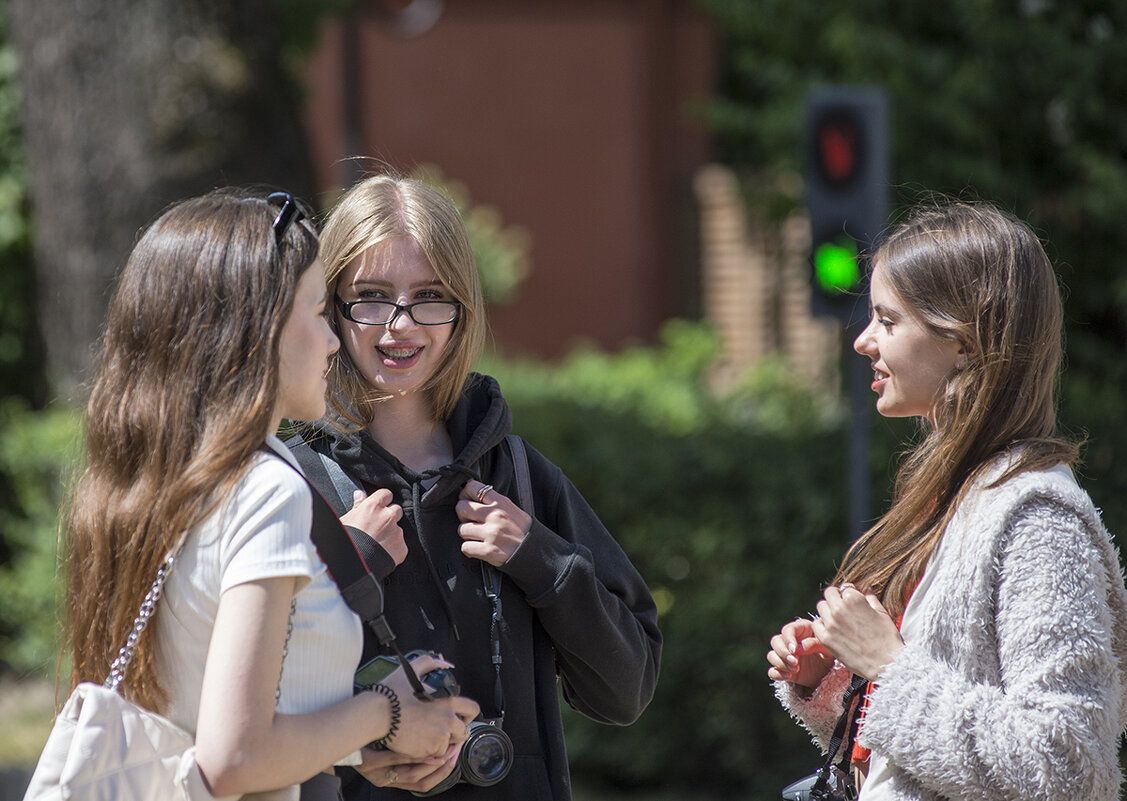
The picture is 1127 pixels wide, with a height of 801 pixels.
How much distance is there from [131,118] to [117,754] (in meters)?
4.44

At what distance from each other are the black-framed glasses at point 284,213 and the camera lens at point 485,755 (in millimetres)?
817

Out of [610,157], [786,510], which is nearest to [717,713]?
[786,510]

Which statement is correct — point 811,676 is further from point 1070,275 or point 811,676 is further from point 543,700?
point 1070,275

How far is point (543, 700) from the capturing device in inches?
88.4

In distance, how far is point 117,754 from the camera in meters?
1.60

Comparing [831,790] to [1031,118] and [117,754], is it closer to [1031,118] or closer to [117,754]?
[117,754]

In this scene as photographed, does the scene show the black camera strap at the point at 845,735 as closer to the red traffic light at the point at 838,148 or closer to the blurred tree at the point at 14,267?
the red traffic light at the point at 838,148

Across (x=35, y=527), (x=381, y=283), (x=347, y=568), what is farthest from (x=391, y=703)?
(x=35, y=527)

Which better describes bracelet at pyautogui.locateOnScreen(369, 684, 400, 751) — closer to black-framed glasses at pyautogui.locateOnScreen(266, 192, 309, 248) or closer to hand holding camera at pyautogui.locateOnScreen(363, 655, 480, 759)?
hand holding camera at pyautogui.locateOnScreen(363, 655, 480, 759)

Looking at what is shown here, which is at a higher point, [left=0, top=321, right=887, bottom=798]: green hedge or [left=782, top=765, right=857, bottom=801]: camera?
[left=782, top=765, right=857, bottom=801]: camera

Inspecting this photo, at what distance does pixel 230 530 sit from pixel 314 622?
0.16 m

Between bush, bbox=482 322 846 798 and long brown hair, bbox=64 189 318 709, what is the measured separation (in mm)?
4112

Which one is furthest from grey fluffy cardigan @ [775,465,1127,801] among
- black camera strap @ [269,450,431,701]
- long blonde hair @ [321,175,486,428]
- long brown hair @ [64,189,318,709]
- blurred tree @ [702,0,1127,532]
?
blurred tree @ [702,0,1127,532]

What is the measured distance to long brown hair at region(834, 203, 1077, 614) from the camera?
6.59 feet
